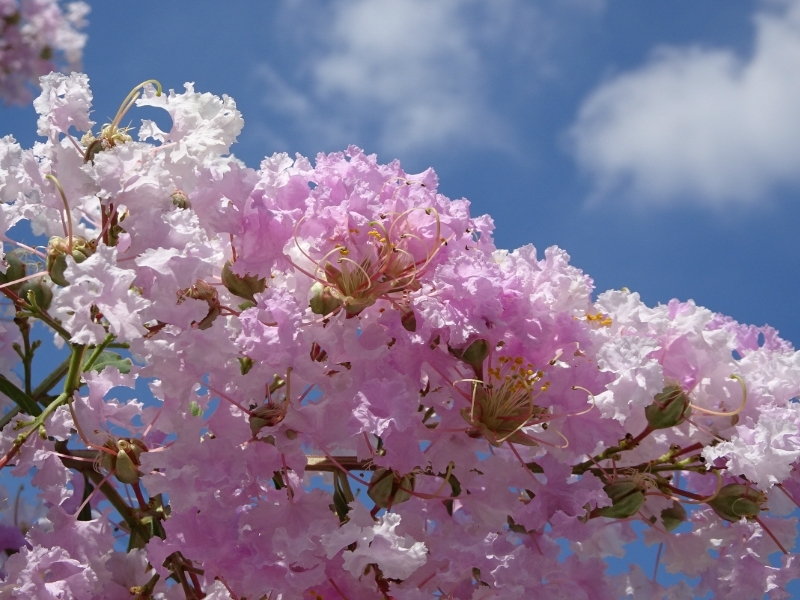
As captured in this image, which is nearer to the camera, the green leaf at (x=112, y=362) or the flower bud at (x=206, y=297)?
the flower bud at (x=206, y=297)

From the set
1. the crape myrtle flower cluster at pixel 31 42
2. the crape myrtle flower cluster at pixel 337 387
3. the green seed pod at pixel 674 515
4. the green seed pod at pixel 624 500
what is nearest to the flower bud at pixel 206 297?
the crape myrtle flower cluster at pixel 337 387

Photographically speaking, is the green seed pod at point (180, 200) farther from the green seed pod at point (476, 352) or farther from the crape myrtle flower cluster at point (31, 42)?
the crape myrtle flower cluster at point (31, 42)

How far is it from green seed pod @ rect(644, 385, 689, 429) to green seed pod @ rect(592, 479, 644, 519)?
96 millimetres

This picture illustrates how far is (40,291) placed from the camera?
1.32 m

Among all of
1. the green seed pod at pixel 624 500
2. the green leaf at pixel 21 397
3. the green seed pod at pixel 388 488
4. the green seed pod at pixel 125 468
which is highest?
the green leaf at pixel 21 397

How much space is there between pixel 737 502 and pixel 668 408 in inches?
7.6

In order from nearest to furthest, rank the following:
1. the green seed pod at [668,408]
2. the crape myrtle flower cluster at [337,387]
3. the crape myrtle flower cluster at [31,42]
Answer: the crape myrtle flower cluster at [337,387]
the green seed pod at [668,408]
the crape myrtle flower cluster at [31,42]

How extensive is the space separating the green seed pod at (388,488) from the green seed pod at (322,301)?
0.22 meters

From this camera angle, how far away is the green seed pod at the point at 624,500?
1301mm

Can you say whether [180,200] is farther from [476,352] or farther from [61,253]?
[476,352]

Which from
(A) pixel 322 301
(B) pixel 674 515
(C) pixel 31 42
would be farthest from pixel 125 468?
(C) pixel 31 42

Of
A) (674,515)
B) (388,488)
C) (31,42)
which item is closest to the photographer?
(388,488)

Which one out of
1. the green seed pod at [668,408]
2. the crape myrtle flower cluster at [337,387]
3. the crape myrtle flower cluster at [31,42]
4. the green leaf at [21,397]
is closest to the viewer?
the crape myrtle flower cluster at [337,387]

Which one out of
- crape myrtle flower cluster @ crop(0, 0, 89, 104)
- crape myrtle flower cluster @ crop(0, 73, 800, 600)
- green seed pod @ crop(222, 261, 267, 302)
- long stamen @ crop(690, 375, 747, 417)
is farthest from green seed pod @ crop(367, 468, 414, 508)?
crape myrtle flower cluster @ crop(0, 0, 89, 104)
